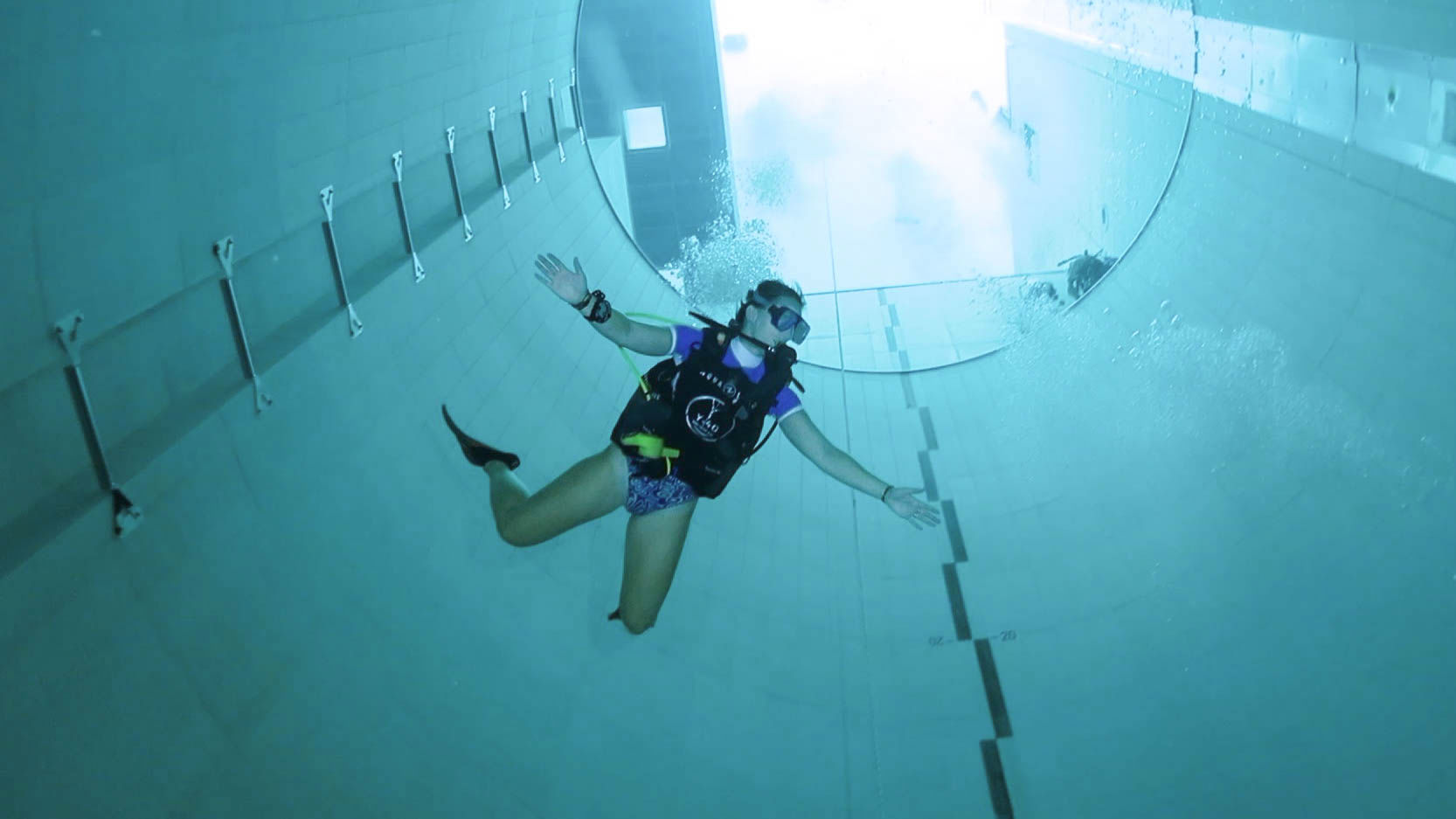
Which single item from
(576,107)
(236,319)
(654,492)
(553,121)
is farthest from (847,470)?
(576,107)

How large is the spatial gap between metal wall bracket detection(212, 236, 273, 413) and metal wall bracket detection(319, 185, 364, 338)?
596 millimetres

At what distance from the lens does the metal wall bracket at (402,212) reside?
4207 millimetres

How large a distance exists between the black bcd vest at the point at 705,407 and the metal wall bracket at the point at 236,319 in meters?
1.22

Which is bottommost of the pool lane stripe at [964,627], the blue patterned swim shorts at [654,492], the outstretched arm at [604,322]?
the pool lane stripe at [964,627]

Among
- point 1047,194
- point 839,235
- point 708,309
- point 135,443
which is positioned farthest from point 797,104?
point 135,443

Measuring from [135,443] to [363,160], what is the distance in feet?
5.53

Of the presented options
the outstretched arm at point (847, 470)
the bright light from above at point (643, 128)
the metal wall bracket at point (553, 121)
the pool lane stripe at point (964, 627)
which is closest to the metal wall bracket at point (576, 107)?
the metal wall bracket at point (553, 121)

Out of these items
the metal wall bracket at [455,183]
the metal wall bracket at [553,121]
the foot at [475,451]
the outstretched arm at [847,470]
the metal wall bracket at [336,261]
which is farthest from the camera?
the metal wall bracket at [553,121]

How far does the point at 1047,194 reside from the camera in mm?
9211

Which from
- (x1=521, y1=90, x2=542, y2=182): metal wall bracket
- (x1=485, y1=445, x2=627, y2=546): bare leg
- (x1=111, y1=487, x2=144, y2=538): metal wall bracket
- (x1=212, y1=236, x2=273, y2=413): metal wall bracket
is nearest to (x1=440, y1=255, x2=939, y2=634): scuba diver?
(x1=485, y1=445, x2=627, y2=546): bare leg

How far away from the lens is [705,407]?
390cm

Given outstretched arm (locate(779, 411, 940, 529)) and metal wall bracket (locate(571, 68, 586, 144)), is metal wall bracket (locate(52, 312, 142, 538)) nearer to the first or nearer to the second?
outstretched arm (locate(779, 411, 940, 529))

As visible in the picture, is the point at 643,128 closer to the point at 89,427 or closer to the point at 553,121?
the point at 553,121

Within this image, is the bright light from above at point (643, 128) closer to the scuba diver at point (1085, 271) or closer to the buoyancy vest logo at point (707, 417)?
the scuba diver at point (1085, 271)
